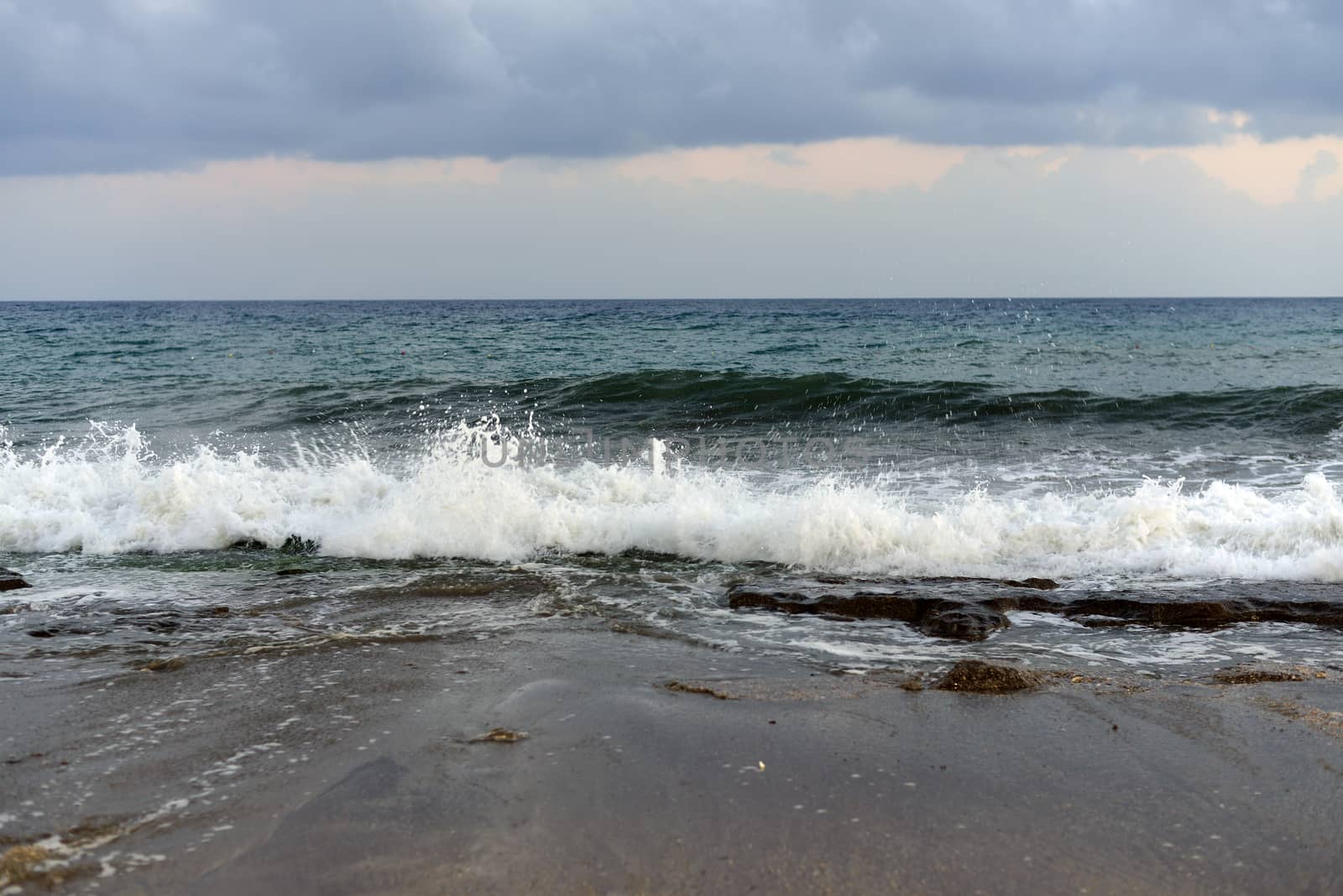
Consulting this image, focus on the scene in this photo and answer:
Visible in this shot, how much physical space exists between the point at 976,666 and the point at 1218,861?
4.99 ft

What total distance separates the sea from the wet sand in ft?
1.98

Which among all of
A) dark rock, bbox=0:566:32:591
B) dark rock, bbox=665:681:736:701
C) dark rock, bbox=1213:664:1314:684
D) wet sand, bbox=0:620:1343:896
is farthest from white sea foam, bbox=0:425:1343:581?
dark rock, bbox=665:681:736:701

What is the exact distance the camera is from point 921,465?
35.7ft

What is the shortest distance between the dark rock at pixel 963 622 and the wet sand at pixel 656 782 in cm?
87

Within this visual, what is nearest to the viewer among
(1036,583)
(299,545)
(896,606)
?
(896,606)

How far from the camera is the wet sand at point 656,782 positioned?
262cm

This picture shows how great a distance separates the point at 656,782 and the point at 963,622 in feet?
8.41

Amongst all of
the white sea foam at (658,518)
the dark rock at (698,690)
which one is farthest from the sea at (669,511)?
the dark rock at (698,690)

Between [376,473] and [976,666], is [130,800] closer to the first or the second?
[976,666]

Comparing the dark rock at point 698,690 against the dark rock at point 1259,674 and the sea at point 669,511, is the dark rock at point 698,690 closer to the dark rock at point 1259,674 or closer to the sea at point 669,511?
the sea at point 669,511

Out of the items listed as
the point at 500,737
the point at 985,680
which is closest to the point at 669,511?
the point at 985,680

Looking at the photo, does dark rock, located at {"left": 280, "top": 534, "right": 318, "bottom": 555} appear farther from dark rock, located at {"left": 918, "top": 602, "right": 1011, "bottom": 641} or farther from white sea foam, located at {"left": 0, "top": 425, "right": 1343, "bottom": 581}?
dark rock, located at {"left": 918, "top": 602, "right": 1011, "bottom": 641}

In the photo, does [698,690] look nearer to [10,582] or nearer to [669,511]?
[669,511]

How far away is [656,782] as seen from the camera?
3.15m
